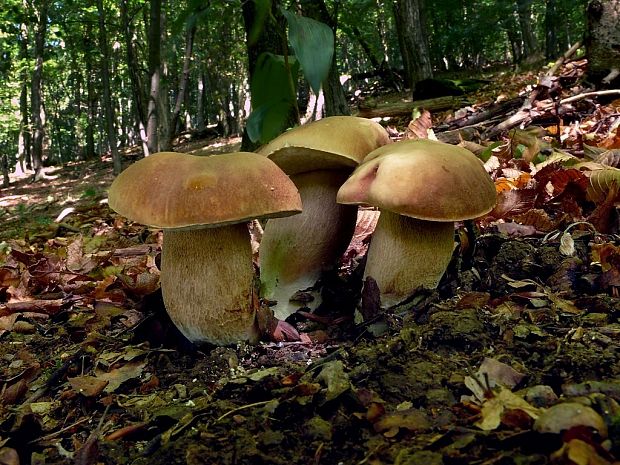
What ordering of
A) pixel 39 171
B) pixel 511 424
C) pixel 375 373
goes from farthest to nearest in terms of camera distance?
pixel 39 171, pixel 375 373, pixel 511 424

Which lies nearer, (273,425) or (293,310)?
(273,425)

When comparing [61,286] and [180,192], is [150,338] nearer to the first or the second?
[180,192]

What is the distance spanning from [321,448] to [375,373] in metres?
0.40

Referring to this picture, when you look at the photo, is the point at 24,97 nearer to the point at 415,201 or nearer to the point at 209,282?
the point at 209,282

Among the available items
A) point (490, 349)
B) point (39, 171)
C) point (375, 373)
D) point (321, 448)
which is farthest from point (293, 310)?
point (39, 171)

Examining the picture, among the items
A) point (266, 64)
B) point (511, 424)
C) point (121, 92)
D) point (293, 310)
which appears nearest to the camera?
point (511, 424)

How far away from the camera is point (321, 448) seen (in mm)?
1267

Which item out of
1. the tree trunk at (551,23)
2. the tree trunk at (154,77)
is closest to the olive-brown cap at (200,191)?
the tree trunk at (154,77)

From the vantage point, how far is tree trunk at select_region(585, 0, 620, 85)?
5.11 metres

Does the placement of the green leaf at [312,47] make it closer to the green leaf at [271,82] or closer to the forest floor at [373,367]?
the green leaf at [271,82]

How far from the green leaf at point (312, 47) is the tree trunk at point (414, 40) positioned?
8.40 metres

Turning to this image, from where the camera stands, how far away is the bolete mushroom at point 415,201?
1766 millimetres

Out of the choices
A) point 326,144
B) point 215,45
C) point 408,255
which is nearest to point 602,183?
point 408,255

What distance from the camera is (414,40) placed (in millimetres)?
10117
